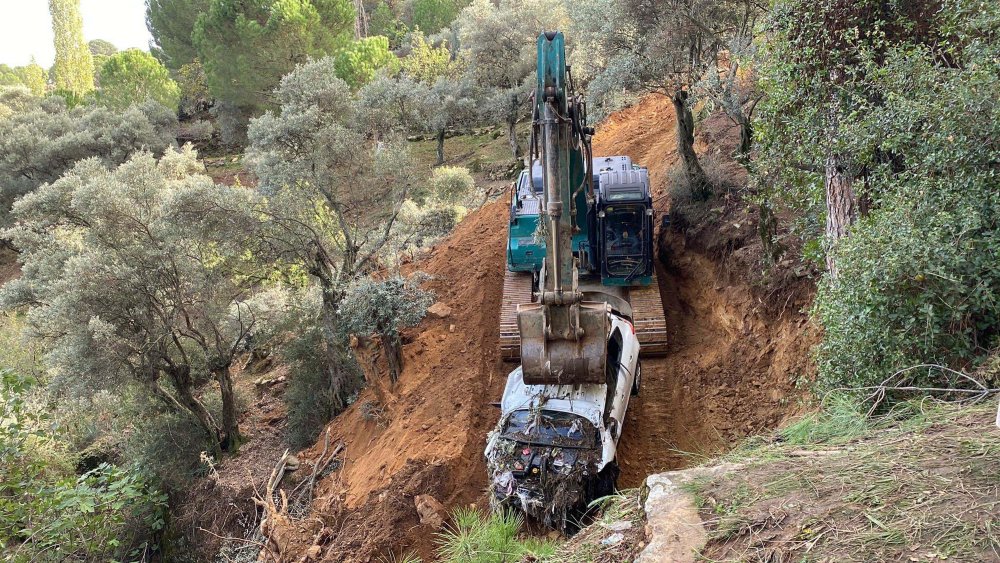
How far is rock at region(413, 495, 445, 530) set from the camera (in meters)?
8.75

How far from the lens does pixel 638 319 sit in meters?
11.7

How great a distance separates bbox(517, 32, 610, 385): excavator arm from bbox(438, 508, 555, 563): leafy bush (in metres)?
1.70

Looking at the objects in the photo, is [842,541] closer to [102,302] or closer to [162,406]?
[102,302]

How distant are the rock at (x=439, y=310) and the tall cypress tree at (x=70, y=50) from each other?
4151 centimetres

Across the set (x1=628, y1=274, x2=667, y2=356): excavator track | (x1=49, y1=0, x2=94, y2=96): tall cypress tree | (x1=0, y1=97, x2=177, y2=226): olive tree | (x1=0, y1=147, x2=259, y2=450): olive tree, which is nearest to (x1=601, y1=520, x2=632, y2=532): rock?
(x1=628, y1=274, x2=667, y2=356): excavator track

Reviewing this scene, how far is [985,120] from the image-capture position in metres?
6.15

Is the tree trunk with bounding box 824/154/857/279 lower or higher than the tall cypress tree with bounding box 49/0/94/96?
lower

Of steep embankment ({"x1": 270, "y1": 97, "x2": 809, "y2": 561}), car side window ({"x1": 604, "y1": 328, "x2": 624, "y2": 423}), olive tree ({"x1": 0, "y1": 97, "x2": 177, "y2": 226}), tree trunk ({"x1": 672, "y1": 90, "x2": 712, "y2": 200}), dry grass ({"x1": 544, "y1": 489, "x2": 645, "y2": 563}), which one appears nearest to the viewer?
dry grass ({"x1": 544, "y1": 489, "x2": 645, "y2": 563})

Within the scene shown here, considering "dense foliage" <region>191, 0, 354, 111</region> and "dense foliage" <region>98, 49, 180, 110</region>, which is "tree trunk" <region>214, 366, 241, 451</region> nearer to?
"dense foliage" <region>191, 0, 354, 111</region>

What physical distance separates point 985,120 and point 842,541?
456cm

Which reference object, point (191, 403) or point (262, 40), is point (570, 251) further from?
point (262, 40)

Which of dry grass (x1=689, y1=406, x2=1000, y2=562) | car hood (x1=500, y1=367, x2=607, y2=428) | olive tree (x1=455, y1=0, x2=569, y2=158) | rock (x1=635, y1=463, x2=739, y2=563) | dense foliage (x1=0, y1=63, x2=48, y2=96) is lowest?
car hood (x1=500, y1=367, x2=607, y2=428)

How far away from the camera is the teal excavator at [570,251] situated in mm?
7965

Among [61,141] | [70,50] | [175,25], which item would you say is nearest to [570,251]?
[61,141]
